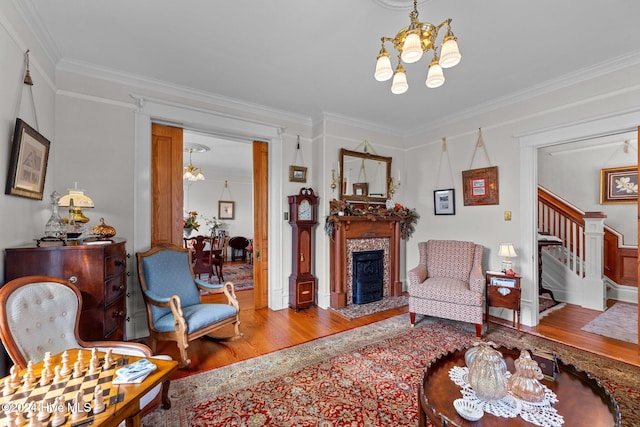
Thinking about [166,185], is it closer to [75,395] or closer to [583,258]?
[75,395]

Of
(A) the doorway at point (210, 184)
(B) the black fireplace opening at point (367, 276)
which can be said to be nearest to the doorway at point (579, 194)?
(B) the black fireplace opening at point (367, 276)

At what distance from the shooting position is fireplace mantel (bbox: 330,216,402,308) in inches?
154

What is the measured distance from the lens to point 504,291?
315 cm

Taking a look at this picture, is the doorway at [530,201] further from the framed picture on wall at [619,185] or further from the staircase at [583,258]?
the framed picture on wall at [619,185]

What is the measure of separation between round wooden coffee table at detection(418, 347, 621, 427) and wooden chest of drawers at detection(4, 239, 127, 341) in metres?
2.22

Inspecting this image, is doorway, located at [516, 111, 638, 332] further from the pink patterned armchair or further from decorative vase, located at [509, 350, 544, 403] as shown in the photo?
decorative vase, located at [509, 350, 544, 403]

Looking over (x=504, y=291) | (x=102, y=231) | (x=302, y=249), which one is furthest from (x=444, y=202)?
(x=102, y=231)

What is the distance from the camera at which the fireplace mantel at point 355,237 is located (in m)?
3.91

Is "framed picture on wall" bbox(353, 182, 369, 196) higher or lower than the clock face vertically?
higher

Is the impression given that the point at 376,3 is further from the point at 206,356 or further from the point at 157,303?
the point at 206,356

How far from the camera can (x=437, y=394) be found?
4.68 feet

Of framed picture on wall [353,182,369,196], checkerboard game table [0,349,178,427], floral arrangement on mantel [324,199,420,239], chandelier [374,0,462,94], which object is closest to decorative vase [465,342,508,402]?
checkerboard game table [0,349,178,427]

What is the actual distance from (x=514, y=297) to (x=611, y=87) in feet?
7.70

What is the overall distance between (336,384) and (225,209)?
7.25 meters
